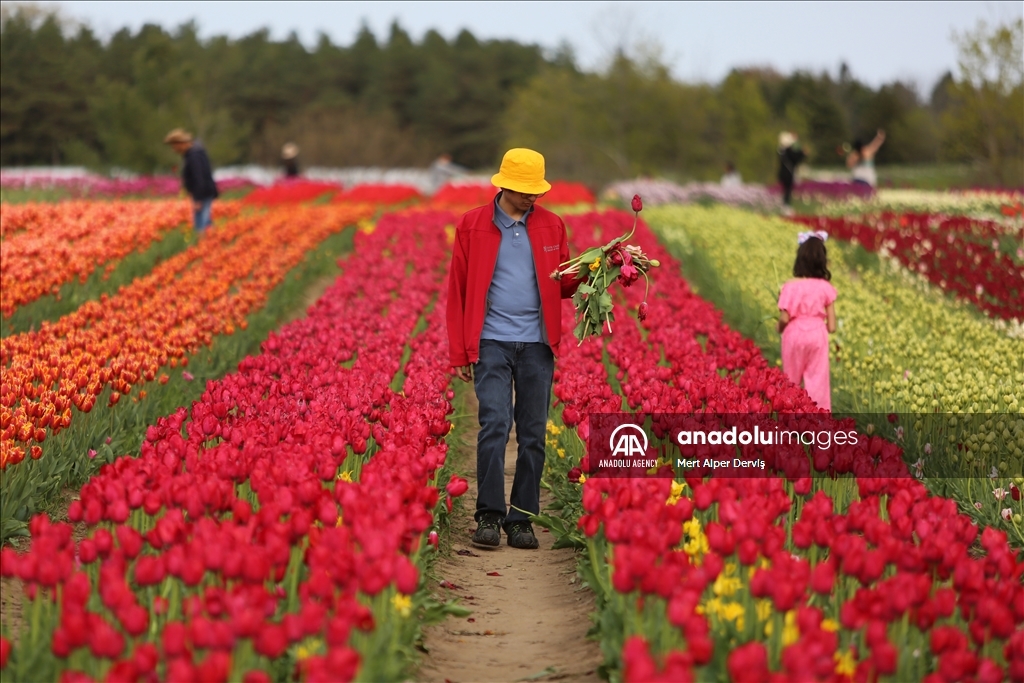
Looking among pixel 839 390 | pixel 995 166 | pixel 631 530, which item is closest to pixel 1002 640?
pixel 631 530

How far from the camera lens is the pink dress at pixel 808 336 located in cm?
771

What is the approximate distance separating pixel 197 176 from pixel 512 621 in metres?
12.3

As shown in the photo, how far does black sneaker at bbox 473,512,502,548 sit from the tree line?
23664 mm

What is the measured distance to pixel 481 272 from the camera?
550 centimetres

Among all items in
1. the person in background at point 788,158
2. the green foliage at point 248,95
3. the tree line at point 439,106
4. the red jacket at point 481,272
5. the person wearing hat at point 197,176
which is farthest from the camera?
the green foliage at point 248,95

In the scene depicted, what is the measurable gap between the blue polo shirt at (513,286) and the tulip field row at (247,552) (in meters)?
0.62

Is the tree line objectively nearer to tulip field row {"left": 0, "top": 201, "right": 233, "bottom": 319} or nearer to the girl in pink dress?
tulip field row {"left": 0, "top": 201, "right": 233, "bottom": 319}

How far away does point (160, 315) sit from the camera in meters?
8.95

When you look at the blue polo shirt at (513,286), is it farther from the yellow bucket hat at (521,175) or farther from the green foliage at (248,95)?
the green foliage at (248,95)

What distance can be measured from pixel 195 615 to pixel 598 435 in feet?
9.05

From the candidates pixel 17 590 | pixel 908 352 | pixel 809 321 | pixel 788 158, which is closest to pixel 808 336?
pixel 809 321

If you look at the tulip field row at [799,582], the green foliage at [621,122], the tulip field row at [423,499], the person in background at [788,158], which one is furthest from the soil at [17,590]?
the green foliage at [621,122]

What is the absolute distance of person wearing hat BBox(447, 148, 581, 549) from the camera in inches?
217

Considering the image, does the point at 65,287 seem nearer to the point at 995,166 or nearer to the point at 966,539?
the point at 966,539
